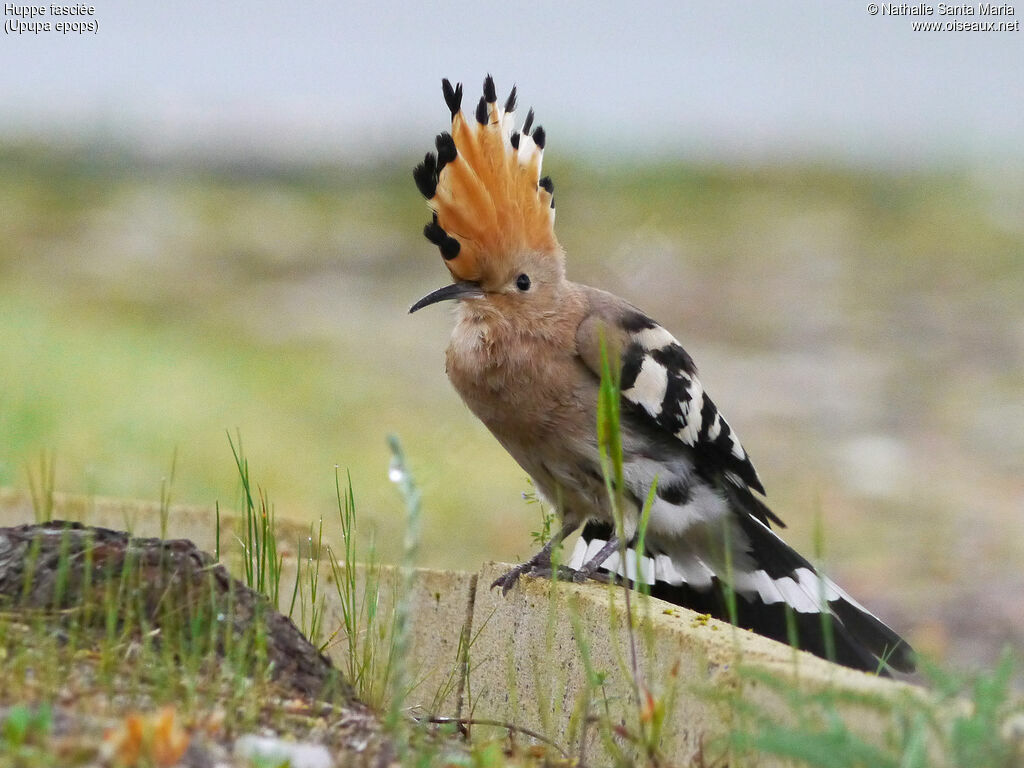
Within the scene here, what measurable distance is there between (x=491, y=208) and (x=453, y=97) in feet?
0.76

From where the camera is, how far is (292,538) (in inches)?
115

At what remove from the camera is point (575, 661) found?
2.03 meters

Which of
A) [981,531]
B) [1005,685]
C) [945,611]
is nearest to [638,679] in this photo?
[1005,685]

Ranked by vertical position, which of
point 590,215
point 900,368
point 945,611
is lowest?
point 945,611

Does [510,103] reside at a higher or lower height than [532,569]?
higher

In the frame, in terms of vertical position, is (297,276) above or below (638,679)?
above

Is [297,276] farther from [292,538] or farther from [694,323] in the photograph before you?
[292,538]

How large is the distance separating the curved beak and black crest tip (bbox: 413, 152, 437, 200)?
20cm

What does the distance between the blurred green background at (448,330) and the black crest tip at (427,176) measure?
21.0 inches

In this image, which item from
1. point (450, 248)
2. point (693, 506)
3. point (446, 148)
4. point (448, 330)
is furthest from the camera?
point (448, 330)

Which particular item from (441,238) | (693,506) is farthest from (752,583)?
(441,238)

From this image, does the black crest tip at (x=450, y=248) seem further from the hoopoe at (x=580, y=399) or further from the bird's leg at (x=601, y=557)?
the bird's leg at (x=601, y=557)

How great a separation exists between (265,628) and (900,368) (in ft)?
18.3

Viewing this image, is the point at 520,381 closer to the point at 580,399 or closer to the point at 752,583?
the point at 580,399
